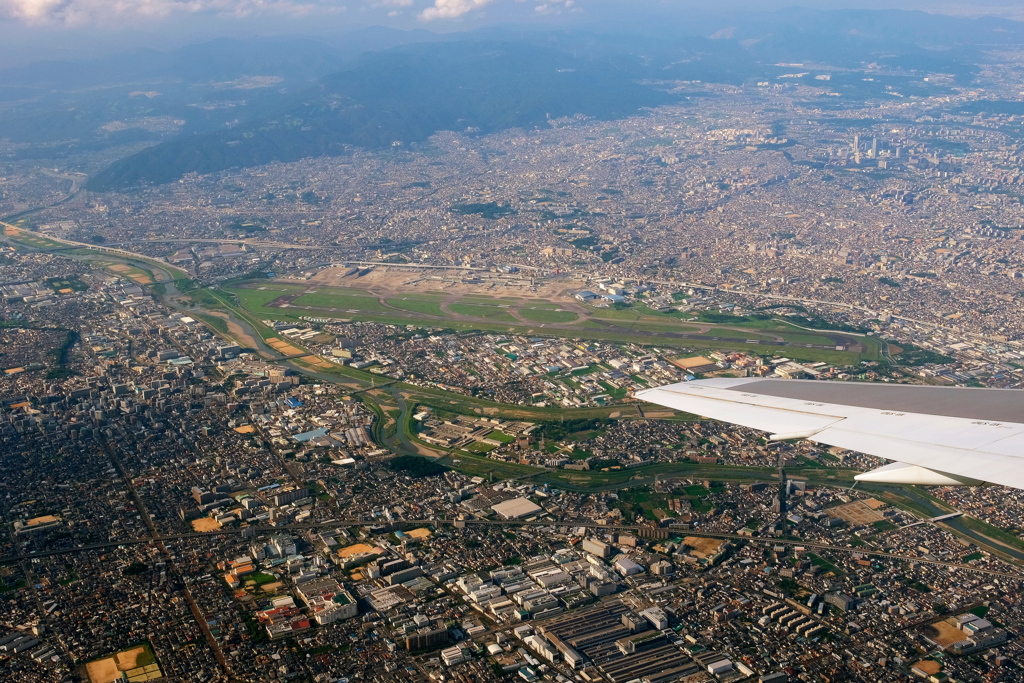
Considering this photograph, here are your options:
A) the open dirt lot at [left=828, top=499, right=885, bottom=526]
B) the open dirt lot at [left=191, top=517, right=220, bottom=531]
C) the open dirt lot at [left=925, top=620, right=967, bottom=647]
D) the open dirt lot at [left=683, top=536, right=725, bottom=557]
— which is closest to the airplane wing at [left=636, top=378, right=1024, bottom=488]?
the open dirt lot at [left=925, top=620, right=967, bottom=647]

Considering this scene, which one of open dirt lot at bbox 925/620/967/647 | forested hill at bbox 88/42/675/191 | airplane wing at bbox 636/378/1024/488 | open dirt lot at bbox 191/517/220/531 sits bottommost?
open dirt lot at bbox 925/620/967/647

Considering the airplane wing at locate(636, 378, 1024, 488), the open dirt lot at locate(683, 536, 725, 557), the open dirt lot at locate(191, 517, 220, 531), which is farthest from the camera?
the open dirt lot at locate(191, 517, 220, 531)

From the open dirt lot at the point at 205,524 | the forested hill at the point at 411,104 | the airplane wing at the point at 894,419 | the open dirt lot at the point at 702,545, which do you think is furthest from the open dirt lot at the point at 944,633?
the forested hill at the point at 411,104

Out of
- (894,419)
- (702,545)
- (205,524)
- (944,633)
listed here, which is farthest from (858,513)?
(205,524)

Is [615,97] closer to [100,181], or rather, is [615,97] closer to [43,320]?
[100,181]

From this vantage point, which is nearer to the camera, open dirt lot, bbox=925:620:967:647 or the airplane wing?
the airplane wing

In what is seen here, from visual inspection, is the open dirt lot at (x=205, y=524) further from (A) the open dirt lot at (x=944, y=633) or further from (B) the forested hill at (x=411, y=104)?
(B) the forested hill at (x=411, y=104)

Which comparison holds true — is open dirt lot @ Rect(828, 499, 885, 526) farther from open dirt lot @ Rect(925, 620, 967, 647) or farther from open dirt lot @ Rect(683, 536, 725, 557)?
open dirt lot @ Rect(925, 620, 967, 647)

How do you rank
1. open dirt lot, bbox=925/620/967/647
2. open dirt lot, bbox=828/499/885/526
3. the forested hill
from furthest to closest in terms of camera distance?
the forested hill, open dirt lot, bbox=828/499/885/526, open dirt lot, bbox=925/620/967/647
